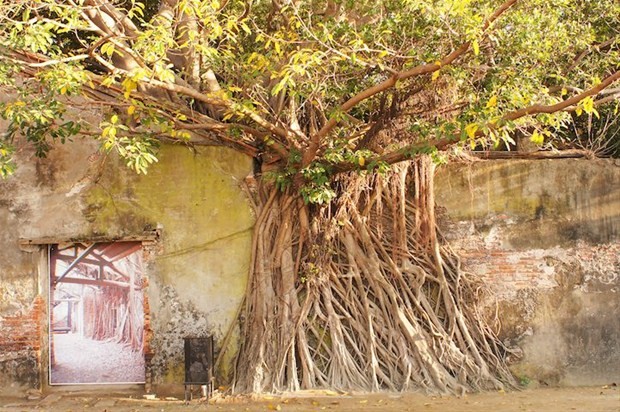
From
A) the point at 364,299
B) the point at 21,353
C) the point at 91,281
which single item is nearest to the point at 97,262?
the point at 91,281

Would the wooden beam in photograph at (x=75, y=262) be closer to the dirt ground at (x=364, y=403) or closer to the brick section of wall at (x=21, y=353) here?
the brick section of wall at (x=21, y=353)

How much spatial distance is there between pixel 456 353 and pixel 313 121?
3.03m

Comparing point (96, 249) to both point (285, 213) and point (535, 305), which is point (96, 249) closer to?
point (285, 213)

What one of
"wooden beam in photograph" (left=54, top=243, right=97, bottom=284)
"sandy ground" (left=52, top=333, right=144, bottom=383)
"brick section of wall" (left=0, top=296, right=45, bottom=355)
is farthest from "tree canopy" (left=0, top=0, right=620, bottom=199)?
"sandy ground" (left=52, top=333, right=144, bottom=383)

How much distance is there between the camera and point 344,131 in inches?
306

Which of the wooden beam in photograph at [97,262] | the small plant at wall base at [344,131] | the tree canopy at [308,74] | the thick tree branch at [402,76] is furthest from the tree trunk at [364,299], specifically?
the wooden beam in photograph at [97,262]

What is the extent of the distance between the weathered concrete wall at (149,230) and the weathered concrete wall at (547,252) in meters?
2.57

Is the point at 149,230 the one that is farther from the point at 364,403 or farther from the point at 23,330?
the point at 364,403

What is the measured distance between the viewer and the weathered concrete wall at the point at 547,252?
25.8 ft

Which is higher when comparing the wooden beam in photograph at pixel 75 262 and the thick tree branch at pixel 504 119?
the thick tree branch at pixel 504 119

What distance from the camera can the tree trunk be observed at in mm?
7426

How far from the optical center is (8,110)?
Result: 5980 millimetres

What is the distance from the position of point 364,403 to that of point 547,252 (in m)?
2.78

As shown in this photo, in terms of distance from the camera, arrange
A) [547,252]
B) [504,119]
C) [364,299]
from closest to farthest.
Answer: [504,119]
[364,299]
[547,252]
